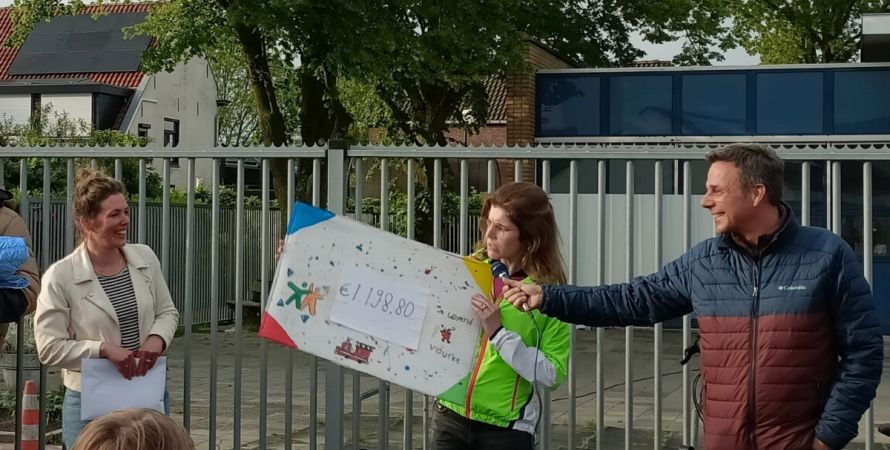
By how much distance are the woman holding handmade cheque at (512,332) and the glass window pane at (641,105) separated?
16.4 meters

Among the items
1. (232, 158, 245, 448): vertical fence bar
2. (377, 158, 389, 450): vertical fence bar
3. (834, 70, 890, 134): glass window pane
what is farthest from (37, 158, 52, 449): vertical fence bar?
(834, 70, 890, 134): glass window pane

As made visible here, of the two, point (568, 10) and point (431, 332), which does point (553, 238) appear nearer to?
point (431, 332)

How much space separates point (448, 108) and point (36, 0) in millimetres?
9213

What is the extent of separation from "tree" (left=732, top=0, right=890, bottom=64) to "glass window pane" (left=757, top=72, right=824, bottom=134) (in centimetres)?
1104

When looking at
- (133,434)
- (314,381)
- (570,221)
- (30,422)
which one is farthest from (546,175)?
(133,434)

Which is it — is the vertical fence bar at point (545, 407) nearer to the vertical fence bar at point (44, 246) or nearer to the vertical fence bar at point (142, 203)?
the vertical fence bar at point (142, 203)

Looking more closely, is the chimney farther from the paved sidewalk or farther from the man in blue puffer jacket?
the man in blue puffer jacket

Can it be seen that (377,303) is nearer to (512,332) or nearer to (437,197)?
(512,332)

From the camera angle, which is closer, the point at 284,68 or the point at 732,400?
the point at 732,400

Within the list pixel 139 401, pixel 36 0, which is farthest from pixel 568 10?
pixel 139 401

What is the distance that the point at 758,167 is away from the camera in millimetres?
3344

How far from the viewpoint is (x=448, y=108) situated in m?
24.1

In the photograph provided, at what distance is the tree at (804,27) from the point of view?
29.4 metres

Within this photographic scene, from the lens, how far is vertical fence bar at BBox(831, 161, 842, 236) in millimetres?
4961
